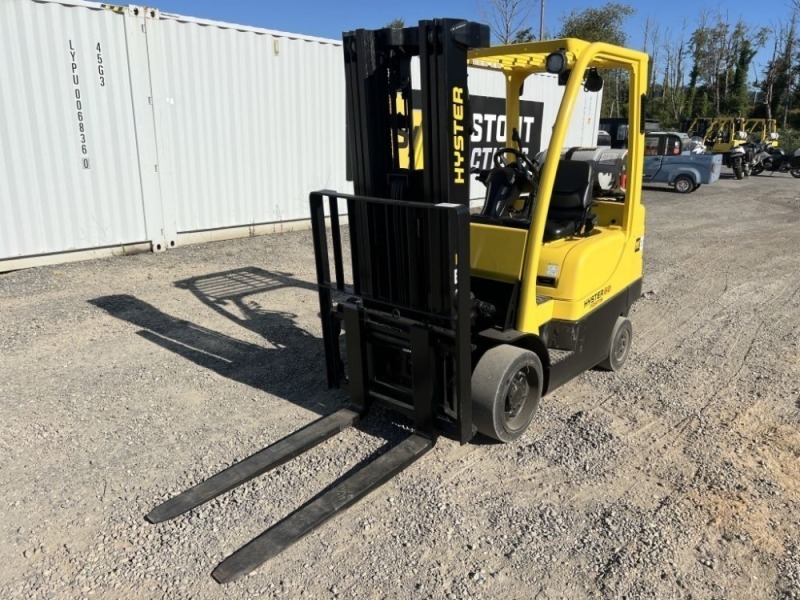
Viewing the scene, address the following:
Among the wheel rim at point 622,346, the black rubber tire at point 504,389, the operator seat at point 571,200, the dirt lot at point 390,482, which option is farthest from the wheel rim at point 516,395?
the wheel rim at point 622,346

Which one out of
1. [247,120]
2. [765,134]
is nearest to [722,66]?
[765,134]

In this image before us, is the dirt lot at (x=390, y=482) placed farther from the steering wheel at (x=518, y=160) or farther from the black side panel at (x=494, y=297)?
the steering wheel at (x=518, y=160)

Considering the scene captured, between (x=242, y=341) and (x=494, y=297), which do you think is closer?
(x=494, y=297)

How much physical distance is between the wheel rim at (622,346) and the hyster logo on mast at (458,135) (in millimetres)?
2335

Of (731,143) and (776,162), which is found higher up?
(731,143)

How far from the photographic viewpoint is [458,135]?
11.3ft

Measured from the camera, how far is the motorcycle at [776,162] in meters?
24.7

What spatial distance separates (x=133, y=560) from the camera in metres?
2.90

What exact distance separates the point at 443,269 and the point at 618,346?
2328 millimetres

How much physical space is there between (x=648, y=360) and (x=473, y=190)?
29.4 ft

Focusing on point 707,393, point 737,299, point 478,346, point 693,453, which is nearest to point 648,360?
point 707,393

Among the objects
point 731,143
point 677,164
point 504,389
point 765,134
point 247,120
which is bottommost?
point 504,389

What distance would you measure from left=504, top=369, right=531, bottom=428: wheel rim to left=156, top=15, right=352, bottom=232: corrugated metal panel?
755 centimetres

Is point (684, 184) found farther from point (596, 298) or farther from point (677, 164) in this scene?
point (596, 298)
